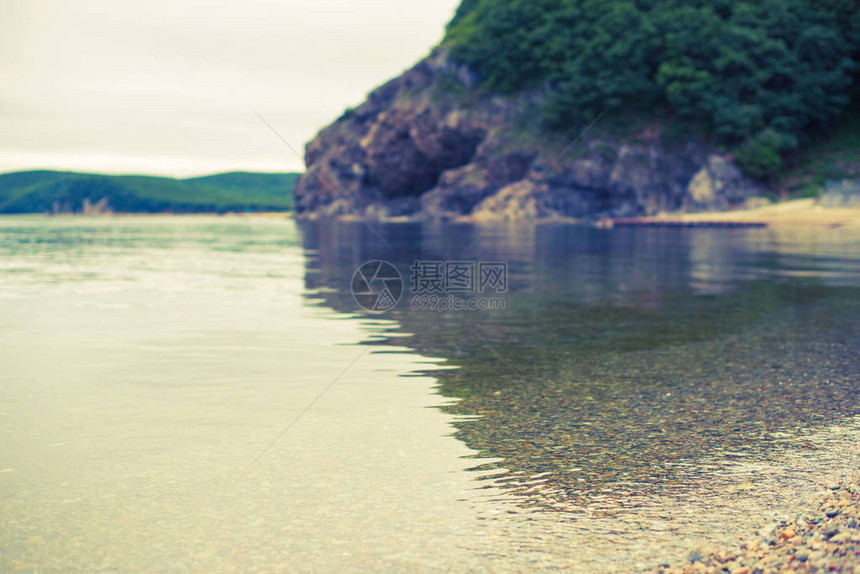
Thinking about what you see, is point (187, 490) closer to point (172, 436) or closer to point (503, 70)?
point (172, 436)

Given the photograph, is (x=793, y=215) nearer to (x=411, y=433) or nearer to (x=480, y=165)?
(x=480, y=165)

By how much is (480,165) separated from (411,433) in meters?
116

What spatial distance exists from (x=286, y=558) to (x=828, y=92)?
116 m

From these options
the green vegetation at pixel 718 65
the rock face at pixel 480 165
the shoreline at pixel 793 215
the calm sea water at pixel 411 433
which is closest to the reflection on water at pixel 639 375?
the calm sea water at pixel 411 433

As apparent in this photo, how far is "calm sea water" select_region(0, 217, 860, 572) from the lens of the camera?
17.4 feet

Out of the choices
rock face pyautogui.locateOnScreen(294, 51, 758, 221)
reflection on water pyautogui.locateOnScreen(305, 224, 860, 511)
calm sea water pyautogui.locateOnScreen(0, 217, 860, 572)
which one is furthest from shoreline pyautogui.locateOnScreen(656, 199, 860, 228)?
calm sea water pyautogui.locateOnScreen(0, 217, 860, 572)

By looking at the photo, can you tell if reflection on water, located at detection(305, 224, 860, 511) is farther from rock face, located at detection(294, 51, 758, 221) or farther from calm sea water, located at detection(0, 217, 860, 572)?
rock face, located at detection(294, 51, 758, 221)

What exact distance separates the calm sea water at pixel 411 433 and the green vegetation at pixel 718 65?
92.7m

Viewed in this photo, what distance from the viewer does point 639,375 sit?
10453mm

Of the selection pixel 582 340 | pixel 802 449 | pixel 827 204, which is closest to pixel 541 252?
pixel 582 340

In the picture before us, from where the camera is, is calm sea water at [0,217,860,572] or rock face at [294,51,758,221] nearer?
calm sea water at [0,217,860,572]

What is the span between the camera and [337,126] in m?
159

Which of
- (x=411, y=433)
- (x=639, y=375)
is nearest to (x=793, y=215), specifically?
(x=639, y=375)

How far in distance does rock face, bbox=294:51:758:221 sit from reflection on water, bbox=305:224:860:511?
8554cm
